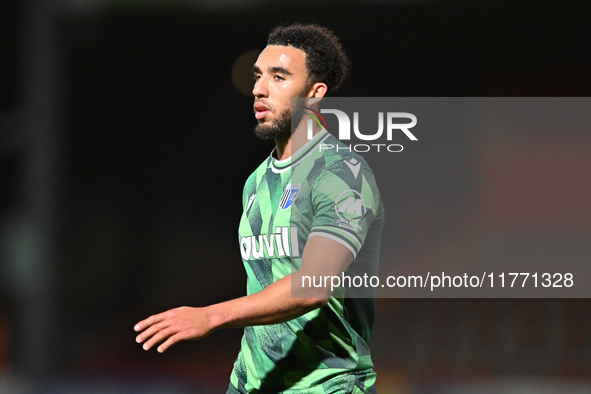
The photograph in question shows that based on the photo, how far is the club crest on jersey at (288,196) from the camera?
7.94ft

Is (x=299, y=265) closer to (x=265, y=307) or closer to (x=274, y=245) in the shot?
(x=274, y=245)

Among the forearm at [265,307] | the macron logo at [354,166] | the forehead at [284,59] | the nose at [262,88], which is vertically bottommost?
the forearm at [265,307]

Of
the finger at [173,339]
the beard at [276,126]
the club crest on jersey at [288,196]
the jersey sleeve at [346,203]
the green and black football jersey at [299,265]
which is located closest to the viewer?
the finger at [173,339]

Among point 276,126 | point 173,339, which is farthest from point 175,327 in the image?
point 276,126

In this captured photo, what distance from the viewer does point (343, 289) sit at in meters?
2.36

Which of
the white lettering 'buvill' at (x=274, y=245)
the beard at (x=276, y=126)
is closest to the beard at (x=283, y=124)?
the beard at (x=276, y=126)

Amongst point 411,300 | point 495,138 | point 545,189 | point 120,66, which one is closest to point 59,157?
point 120,66

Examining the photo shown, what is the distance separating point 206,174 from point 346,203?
3887 millimetres

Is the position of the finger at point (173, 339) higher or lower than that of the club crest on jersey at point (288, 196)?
lower

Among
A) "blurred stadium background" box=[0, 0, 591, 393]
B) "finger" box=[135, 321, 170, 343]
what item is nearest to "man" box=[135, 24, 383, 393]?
"finger" box=[135, 321, 170, 343]

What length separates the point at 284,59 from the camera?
262 cm

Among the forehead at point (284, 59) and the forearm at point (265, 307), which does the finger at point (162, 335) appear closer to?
the forearm at point (265, 307)

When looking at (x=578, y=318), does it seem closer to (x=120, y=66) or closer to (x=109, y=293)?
(x=109, y=293)

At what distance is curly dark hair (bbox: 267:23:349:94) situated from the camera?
2666 millimetres
